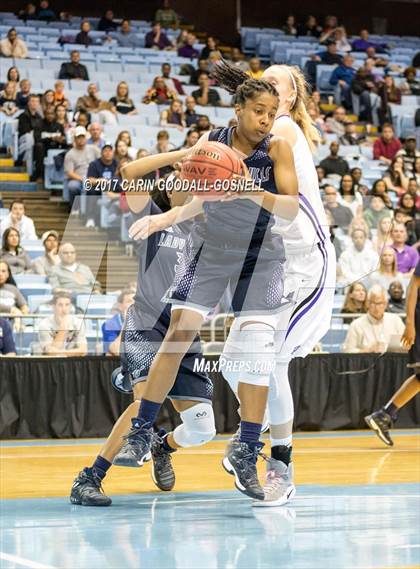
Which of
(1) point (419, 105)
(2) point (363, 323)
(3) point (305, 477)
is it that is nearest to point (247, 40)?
(1) point (419, 105)

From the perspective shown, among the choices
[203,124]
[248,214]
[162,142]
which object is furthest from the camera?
[203,124]

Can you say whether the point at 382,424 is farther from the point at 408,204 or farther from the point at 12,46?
the point at 12,46

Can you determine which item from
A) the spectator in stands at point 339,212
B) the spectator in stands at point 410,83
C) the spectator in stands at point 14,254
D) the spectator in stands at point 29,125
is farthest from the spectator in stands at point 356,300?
the spectator in stands at point 410,83

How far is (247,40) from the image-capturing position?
24.3 metres

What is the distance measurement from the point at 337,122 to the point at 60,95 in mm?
4976

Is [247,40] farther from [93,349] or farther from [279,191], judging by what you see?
[279,191]

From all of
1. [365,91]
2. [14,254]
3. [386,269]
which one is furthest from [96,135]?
[365,91]

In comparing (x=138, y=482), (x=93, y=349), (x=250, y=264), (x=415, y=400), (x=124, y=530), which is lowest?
(x=415, y=400)

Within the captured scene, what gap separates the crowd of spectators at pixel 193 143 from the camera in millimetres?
10766

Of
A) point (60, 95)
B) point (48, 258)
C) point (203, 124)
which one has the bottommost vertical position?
point (48, 258)

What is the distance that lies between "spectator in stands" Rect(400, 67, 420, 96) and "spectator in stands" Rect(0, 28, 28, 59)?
7.05 meters

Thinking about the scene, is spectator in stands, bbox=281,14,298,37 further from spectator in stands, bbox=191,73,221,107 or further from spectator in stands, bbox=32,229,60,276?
spectator in stands, bbox=32,229,60,276

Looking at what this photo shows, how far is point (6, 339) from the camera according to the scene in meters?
10.8

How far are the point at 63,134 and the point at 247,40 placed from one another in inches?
386
